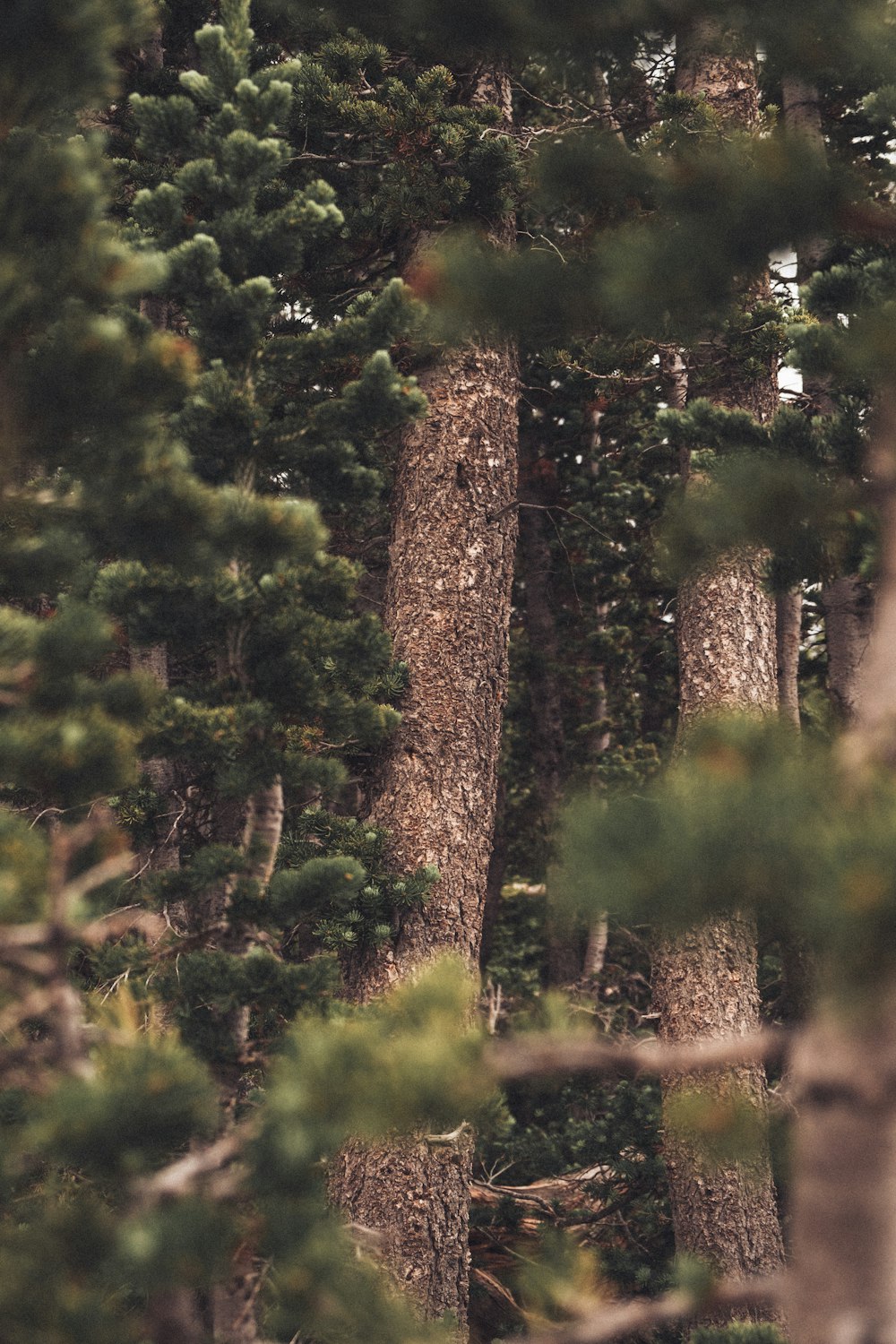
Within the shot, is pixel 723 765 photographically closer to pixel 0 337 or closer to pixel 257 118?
pixel 0 337

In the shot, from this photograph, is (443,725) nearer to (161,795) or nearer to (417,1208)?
(161,795)

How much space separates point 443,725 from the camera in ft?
19.6

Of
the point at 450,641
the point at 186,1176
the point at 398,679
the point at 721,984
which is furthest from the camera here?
the point at 721,984

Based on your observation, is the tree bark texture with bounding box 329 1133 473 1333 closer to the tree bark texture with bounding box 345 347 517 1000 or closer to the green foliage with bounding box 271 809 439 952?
the tree bark texture with bounding box 345 347 517 1000

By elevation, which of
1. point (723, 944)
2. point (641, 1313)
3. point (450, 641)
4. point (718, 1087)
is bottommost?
point (718, 1087)

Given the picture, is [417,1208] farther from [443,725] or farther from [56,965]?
[56,965]

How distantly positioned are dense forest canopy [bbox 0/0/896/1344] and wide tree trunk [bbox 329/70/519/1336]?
3cm

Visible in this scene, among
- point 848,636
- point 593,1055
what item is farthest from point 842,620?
point 593,1055

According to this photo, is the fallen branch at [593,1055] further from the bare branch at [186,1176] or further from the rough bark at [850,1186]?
the bare branch at [186,1176]

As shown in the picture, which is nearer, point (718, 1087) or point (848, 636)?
point (718, 1087)

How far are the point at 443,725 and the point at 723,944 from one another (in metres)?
2.71

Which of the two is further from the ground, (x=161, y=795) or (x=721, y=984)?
(x=161, y=795)

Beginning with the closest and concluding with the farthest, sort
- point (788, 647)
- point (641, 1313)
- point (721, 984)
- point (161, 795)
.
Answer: point (641, 1313) → point (161, 795) → point (721, 984) → point (788, 647)

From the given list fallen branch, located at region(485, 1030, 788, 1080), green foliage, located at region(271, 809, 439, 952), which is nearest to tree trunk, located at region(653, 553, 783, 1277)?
green foliage, located at region(271, 809, 439, 952)
